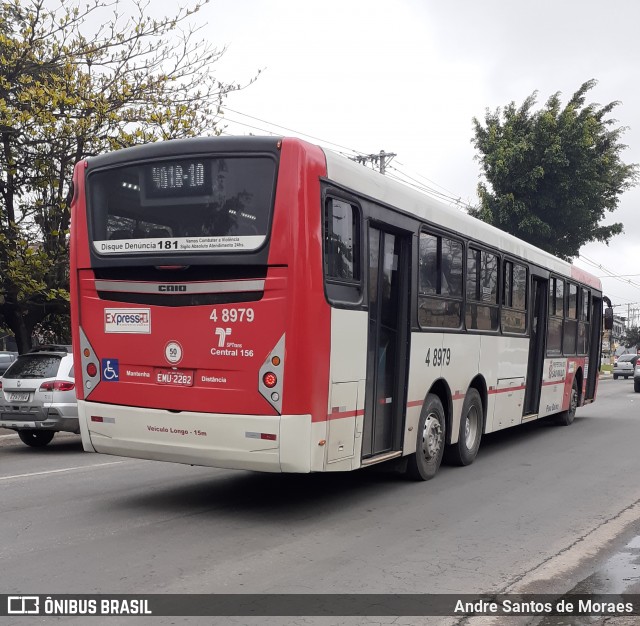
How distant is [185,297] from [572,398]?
12008mm

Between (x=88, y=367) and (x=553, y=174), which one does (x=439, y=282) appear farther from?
(x=553, y=174)

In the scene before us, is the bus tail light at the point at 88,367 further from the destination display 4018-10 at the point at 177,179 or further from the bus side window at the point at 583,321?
the bus side window at the point at 583,321

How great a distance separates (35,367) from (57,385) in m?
0.57

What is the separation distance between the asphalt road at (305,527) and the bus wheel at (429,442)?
184 mm

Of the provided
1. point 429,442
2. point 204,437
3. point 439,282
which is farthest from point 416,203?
point 204,437

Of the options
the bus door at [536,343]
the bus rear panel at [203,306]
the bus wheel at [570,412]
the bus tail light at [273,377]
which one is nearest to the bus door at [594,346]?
the bus wheel at [570,412]

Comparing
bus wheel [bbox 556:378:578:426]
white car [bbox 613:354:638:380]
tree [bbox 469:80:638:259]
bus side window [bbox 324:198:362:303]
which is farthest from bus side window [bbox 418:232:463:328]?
white car [bbox 613:354:638:380]

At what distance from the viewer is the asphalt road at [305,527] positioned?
5.74 meters

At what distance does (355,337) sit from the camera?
777 cm

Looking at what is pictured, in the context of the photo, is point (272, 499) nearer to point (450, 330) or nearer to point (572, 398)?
point (450, 330)

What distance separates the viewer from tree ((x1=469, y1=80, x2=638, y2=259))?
3247cm

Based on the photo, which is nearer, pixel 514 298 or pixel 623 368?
pixel 514 298

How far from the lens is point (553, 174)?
108 ft

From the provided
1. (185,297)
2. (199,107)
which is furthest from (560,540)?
(199,107)
